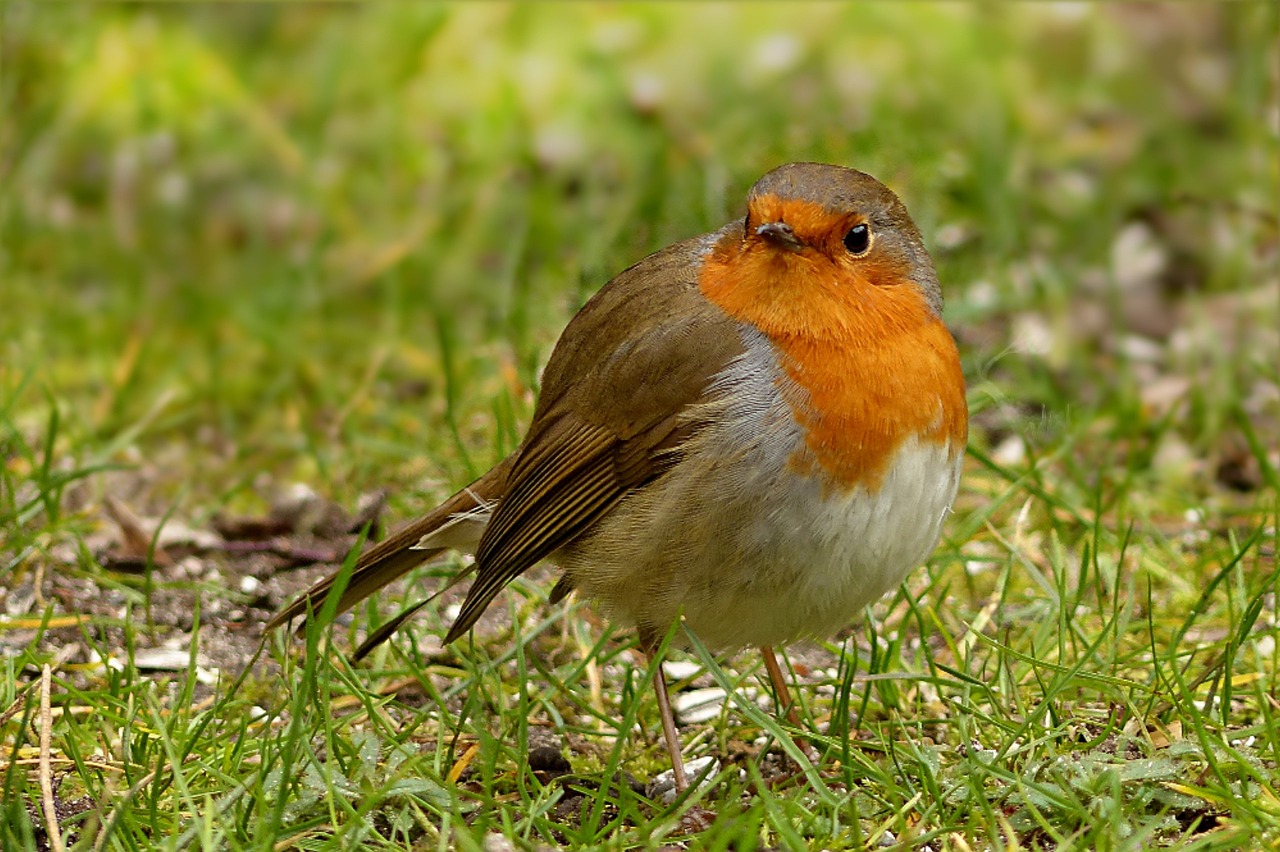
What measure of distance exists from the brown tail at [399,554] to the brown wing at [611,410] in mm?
118

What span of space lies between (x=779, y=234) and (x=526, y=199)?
3.40 metres

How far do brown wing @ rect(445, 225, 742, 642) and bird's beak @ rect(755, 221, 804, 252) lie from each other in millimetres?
207

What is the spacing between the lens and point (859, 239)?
11.1 ft

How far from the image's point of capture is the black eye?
11.0ft

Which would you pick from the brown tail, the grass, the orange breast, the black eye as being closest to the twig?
the grass

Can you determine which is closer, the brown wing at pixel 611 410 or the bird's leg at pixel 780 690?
the brown wing at pixel 611 410

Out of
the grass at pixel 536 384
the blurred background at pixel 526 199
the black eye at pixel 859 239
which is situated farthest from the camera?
the blurred background at pixel 526 199

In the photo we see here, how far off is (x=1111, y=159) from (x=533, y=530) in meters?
4.03

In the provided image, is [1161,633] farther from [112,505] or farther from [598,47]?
[598,47]

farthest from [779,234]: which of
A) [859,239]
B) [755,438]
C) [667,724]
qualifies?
[667,724]

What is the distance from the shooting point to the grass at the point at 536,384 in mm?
3156

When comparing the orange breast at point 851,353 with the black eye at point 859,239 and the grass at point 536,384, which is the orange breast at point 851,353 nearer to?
the black eye at point 859,239

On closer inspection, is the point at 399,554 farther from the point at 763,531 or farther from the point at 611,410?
the point at 763,531

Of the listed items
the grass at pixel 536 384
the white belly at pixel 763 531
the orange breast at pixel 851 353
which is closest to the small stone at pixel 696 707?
the grass at pixel 536 384
